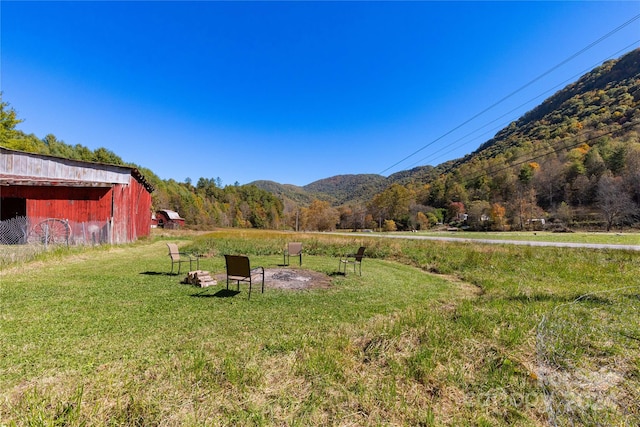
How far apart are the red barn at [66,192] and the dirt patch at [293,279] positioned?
12.7 metres

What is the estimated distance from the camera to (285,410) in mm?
2416

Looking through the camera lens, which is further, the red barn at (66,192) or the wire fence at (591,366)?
the red barn at (66,192)

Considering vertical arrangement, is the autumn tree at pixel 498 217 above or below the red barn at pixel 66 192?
below

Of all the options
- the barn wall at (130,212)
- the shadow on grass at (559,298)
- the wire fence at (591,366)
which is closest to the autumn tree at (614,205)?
the shadow on grass at (559,298)

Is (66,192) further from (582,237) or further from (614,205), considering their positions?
(614,205)

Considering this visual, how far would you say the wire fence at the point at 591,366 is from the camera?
8.22 feet

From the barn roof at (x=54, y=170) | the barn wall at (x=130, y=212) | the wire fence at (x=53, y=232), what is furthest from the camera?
the barn wall at (x=130, y=212)

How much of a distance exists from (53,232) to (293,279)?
604 inches

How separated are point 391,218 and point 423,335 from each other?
70817mm

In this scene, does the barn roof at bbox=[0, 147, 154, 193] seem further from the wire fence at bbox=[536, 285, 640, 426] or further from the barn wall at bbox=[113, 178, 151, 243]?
the wire fence at bbox=[536, 285, 640, 426]

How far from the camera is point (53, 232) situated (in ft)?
48.5

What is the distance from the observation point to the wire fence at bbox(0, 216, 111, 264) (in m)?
12.3

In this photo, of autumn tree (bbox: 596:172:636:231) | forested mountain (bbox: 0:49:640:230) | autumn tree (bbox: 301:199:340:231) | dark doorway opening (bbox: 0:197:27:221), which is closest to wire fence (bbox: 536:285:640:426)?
forested mountain (bbox: 0:49:640:230)

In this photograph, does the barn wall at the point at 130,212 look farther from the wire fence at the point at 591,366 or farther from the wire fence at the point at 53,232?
the wire fence at the point at 591,366
